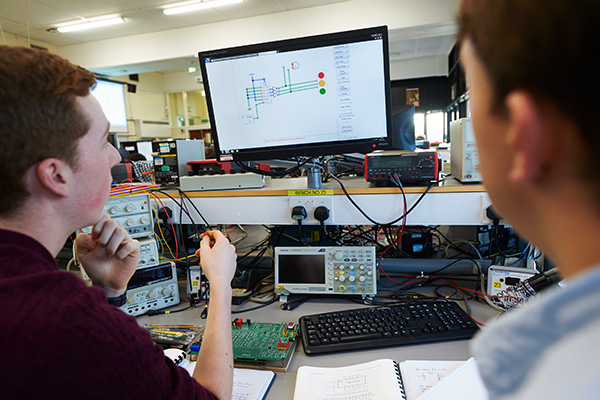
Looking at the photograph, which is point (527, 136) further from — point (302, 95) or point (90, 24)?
point (90, 24)

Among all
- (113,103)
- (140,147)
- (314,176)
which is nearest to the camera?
(314,176)

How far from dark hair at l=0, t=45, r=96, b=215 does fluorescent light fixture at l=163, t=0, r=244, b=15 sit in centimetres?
494

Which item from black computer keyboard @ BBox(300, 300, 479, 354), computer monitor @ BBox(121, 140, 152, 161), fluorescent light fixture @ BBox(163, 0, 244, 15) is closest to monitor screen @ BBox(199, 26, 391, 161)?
black computer keyboard @ BBox(300, 300, 479, 354)

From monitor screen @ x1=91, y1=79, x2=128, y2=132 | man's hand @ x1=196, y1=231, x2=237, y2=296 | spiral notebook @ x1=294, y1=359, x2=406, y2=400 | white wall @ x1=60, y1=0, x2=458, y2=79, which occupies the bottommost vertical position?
spiral notebook @ x1=294, y1=359, x2=406, y2=400

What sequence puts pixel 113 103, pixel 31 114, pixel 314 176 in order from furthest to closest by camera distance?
pixel 113 103 → pixel 314 176 → pixel 31 114

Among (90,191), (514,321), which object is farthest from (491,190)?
(90,191)

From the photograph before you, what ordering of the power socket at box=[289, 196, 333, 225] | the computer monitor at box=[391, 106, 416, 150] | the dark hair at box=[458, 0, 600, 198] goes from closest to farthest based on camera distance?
1. the dark hair at box=[458, 0, 600, 198]
2. the power socket at box=[289, 196, 333, 225]
3. the computer monitor at box=[391, 106, 416, 150]

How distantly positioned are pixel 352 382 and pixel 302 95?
844 millimetres

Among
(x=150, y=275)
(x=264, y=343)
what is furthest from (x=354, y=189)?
(x=150, y=275)

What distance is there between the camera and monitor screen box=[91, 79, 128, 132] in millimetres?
5918

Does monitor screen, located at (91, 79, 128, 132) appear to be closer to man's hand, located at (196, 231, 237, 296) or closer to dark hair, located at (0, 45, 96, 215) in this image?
man's hand, located at (196, 231, 237, 296)

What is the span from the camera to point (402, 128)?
1.85 meters

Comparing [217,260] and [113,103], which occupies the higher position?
[113,103]

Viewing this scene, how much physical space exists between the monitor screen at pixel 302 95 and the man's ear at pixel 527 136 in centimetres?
89
